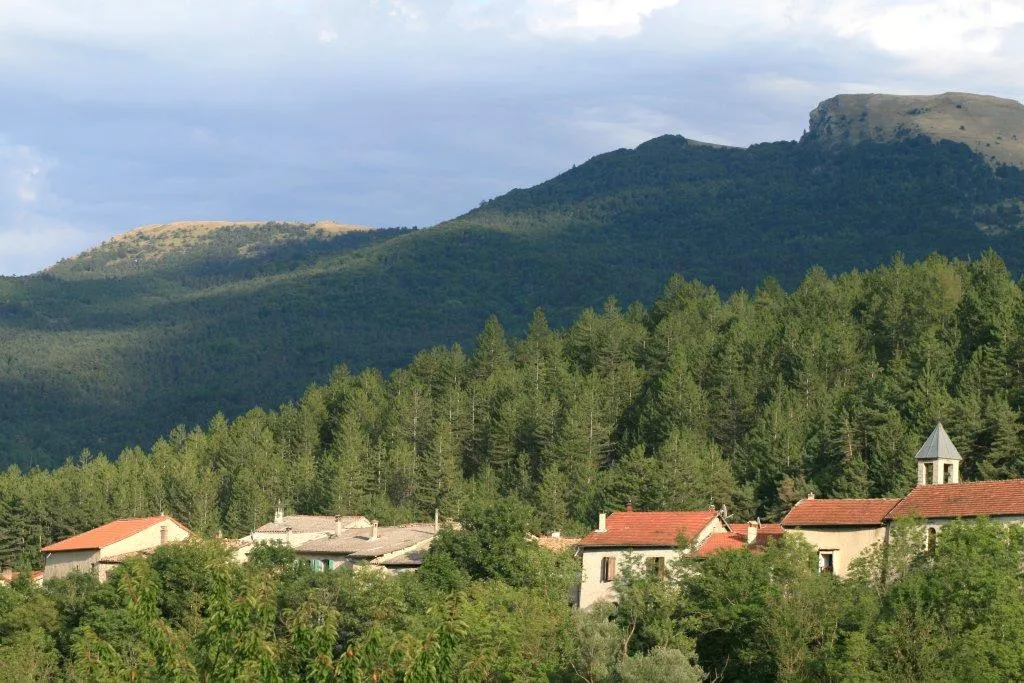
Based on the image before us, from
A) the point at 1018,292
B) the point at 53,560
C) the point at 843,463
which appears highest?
the point at 1018,292

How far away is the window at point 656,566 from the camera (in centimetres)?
5897

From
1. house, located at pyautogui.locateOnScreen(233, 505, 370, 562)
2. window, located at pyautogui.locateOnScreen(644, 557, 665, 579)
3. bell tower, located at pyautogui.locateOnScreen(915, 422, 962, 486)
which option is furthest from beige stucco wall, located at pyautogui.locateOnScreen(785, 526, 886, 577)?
house, located at pyautogui.locateOnScreen(233, 505, 370, 562)

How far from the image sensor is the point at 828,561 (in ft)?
195

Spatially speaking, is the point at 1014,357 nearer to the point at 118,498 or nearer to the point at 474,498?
the point at 474,498

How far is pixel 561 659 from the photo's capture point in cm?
5434

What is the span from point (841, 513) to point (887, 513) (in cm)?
180

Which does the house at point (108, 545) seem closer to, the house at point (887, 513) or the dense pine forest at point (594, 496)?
the dense pine forest at point (594, 496)

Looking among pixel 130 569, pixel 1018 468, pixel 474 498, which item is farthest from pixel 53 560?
pixel 1018 468

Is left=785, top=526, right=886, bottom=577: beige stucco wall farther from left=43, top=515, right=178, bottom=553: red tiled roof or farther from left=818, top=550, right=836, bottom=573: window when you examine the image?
left=43, top=515, right=178, bottom=553: red tiled roof

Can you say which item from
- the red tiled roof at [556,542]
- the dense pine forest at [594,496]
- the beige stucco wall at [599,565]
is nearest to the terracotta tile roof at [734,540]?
the beige stucco wall at [599,565]

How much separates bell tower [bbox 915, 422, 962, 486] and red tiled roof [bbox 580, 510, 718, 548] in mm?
7967

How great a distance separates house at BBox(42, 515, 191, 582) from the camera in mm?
83750

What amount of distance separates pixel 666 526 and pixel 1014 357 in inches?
1057

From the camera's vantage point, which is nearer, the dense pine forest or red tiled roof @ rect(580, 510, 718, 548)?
the dense pine forest
